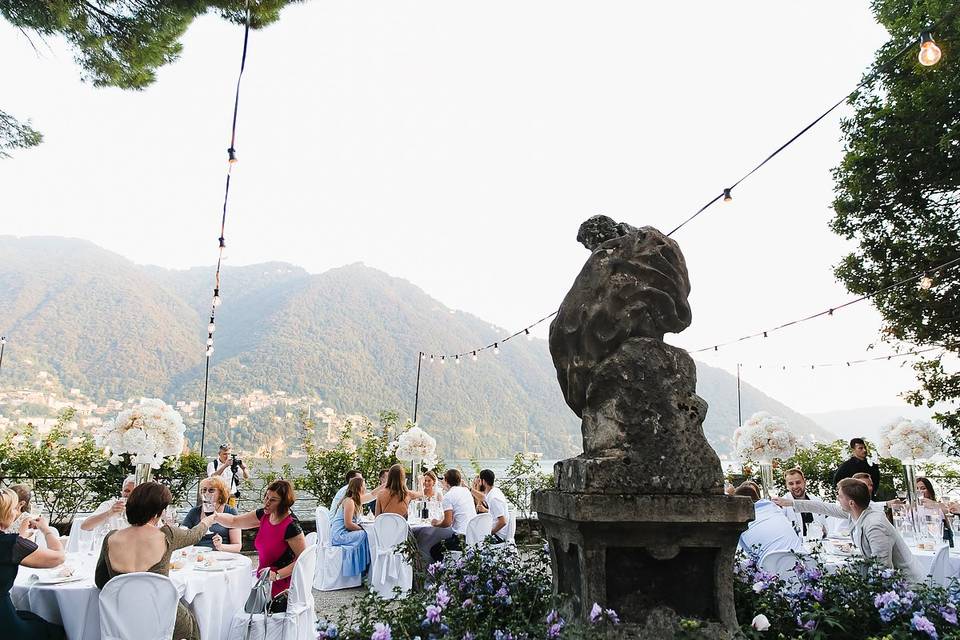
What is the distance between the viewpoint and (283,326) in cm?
7294

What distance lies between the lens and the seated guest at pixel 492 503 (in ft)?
26.4

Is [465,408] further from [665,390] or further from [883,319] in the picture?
[665,390]

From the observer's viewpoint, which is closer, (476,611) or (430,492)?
(476,611)

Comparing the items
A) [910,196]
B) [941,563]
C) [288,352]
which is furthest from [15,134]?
[288,352]

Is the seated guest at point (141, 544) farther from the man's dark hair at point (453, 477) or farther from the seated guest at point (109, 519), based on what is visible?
the man's dark hair at point (453, 477)

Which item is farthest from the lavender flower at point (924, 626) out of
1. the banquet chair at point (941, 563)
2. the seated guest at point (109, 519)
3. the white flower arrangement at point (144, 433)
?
the white flower arrangement at point (144, 433)

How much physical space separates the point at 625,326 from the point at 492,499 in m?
5.73

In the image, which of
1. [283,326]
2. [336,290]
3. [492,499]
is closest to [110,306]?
[283,326]

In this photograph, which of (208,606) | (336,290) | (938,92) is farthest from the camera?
(336,290)

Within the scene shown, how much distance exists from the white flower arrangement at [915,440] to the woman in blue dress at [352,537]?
20.7 ft

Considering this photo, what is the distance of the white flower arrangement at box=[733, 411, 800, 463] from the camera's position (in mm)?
7391

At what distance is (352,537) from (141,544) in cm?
422

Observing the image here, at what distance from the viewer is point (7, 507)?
398 centimetres

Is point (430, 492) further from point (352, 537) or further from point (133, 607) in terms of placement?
point (133, 607)
